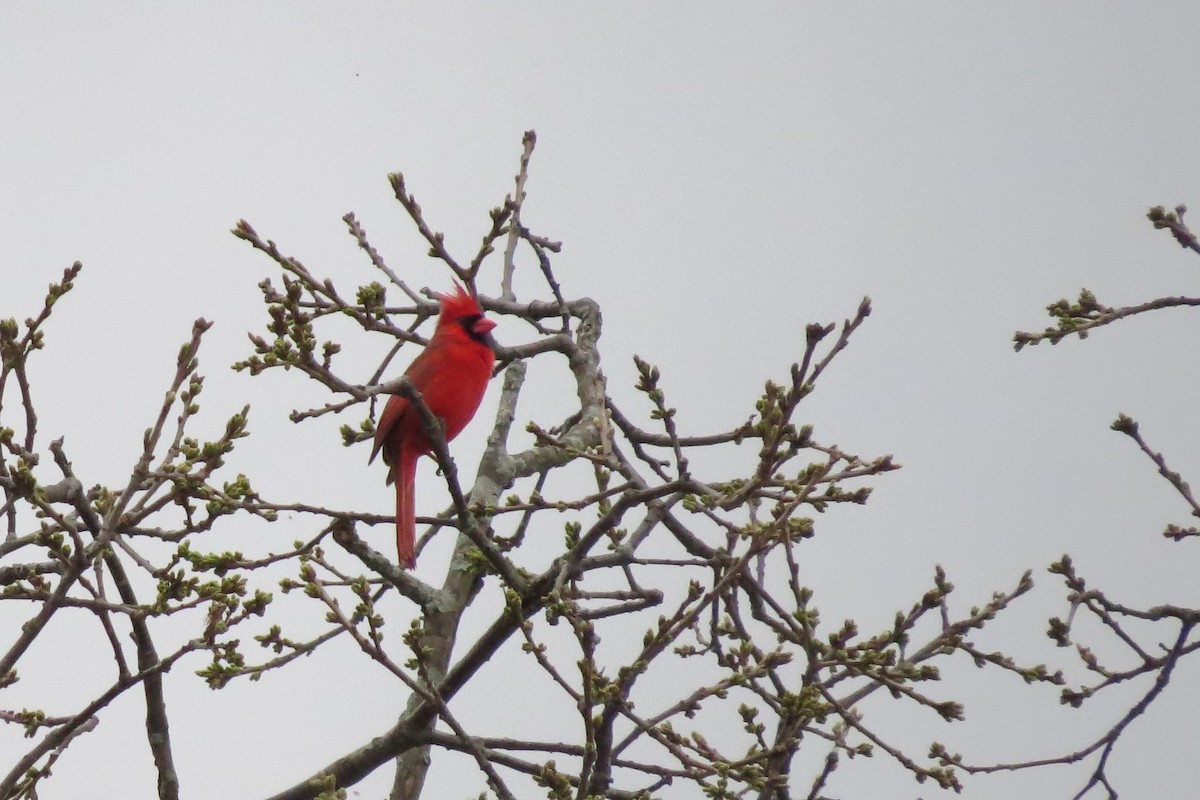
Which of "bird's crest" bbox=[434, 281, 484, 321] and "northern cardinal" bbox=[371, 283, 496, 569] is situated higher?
"bird's crest" bbox=[434, 281, 484, 321]

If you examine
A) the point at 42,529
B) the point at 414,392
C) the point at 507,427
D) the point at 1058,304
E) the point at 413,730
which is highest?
the point at 507,427

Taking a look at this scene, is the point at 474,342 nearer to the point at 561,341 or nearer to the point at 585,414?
the point at 561,341

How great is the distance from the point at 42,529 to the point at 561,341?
6.68 feet

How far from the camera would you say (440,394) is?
5645mm

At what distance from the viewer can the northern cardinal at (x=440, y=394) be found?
5.49 m

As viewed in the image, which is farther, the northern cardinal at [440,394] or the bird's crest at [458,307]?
the bird's crest at [458,307]

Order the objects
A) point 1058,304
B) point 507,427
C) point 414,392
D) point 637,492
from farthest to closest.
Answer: point 507,427, point 1058,304, point 414,392, point 637,492

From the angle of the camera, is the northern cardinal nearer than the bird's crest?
Yes

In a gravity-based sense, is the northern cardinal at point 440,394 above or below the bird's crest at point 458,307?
below

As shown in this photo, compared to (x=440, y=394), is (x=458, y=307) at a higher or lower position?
higher

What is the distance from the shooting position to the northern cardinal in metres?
5.49

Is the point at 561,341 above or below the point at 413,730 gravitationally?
above

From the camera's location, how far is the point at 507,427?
193 inches

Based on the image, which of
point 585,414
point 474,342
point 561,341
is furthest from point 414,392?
point 474,342
